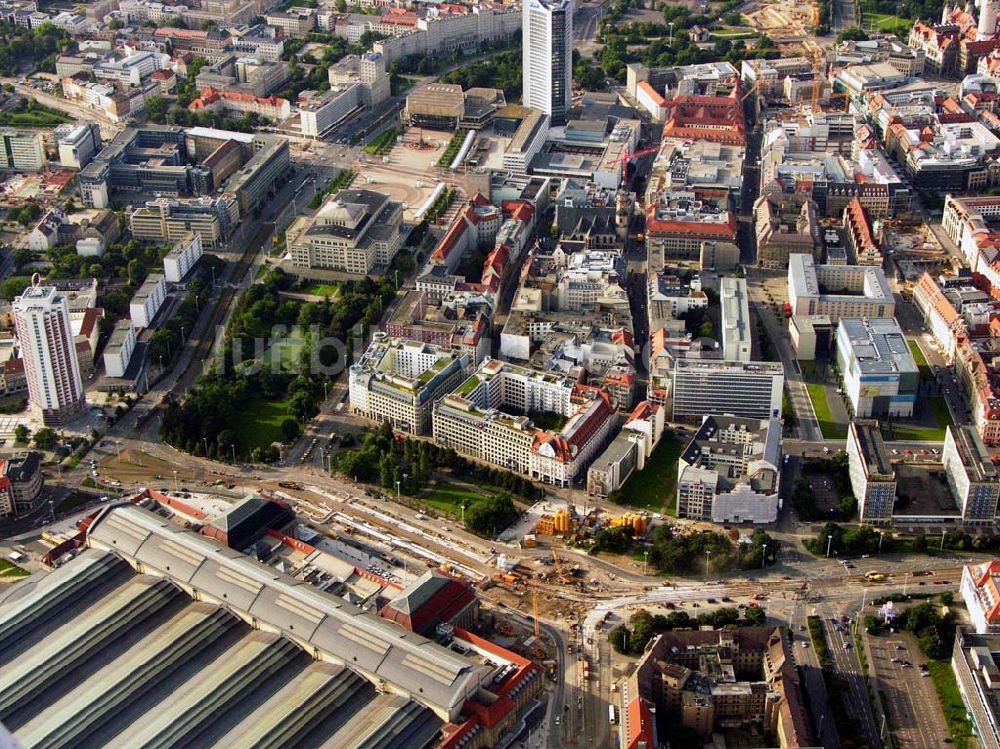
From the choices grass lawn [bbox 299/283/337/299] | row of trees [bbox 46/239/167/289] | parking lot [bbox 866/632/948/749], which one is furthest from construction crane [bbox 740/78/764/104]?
parking lot [bbox 866/632/948/749]

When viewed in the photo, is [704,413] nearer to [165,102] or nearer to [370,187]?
[370,187]

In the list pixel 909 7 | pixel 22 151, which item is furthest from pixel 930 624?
pixel 909 7

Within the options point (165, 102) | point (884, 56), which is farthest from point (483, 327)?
point (884, 56)

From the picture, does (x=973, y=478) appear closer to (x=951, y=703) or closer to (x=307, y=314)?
(x=951, y=703)

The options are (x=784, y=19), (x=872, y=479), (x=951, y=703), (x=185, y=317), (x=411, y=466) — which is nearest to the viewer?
(x=951, y=703)

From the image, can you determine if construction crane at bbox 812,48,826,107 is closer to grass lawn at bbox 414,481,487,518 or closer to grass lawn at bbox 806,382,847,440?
grass lawn at bbox 806,382,847,440
